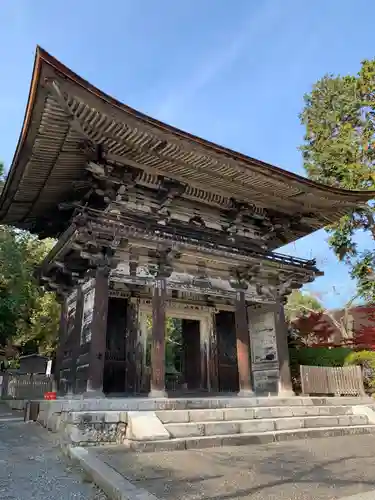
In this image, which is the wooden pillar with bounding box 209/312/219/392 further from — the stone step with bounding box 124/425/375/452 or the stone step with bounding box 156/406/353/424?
the stone step with bounding box 124/425/375/452

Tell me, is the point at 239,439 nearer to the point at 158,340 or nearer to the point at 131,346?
the point at 158,340

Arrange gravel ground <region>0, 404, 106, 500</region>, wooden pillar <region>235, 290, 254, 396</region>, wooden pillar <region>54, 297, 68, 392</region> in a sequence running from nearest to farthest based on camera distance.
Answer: gravel ground <region>0, 404, 106, 500</region> → wooden pillar <region>235, 290, 254, 396</region> → wooden pillar <region>54, 297, 68, 392</region>

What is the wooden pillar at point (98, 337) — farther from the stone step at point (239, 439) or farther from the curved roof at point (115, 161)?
the curved roof at point (115, 161)

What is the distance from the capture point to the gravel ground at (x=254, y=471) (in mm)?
3848

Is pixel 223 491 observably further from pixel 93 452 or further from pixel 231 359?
pixel 231 359

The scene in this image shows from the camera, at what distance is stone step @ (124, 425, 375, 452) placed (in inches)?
239

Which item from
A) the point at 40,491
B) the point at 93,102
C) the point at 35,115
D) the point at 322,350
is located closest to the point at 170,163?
the point at 93,102

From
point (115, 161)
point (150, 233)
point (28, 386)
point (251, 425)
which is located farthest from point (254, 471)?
point (28, 386)

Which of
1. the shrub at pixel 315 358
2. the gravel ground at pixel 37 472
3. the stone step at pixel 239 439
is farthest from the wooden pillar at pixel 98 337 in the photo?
the shrub at pixel 315 358

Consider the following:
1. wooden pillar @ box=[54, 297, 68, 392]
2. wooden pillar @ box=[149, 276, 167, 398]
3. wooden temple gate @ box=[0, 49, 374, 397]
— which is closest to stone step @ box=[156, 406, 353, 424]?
Answer: wooden pillar @ box=[149, 276, 167, 398]

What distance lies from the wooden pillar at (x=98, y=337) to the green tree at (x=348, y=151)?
14063mm

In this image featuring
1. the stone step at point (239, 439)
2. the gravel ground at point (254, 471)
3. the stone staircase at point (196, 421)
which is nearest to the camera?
the gravel ground at point (254, 471)

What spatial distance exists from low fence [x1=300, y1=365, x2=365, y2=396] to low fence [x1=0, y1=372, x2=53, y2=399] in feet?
29.0

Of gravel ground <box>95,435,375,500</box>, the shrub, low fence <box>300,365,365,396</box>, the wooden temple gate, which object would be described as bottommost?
gravel ground <box>95,435,375,500</box>
